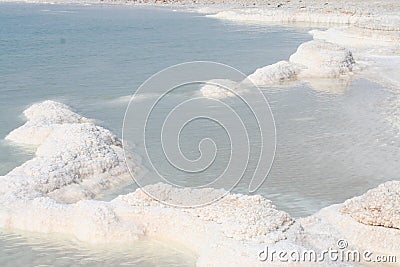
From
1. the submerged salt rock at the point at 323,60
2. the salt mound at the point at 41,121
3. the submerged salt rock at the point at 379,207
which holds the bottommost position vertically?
the submerged salt rock at the point at 379,207

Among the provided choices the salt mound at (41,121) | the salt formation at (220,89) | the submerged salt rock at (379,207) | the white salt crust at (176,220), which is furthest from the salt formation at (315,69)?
the white salt crust at (176,220)

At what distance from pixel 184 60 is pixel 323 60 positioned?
8.07m

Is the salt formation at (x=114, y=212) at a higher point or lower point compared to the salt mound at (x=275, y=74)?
lower

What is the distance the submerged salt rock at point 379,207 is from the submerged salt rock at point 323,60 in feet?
50.0

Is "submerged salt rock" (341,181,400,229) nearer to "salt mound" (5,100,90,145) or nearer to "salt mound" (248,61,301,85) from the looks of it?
"salt mound" (5,100,90,145)

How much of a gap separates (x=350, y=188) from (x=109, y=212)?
5972 millimetres

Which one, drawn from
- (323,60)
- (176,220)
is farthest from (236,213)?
(323,60)

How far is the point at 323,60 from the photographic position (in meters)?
26.8

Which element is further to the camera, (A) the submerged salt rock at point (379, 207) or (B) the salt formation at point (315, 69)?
(B) the salt formation at point (315, 69)

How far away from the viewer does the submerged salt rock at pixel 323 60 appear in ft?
84.8

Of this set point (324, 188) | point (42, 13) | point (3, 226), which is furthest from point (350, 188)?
point (42, 13)

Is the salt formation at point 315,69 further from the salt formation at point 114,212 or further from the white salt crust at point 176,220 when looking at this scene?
the white salt crust at point 176,220

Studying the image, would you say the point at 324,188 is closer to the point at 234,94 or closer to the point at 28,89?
the point at 234,94

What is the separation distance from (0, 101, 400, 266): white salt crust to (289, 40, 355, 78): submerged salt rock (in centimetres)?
1560
